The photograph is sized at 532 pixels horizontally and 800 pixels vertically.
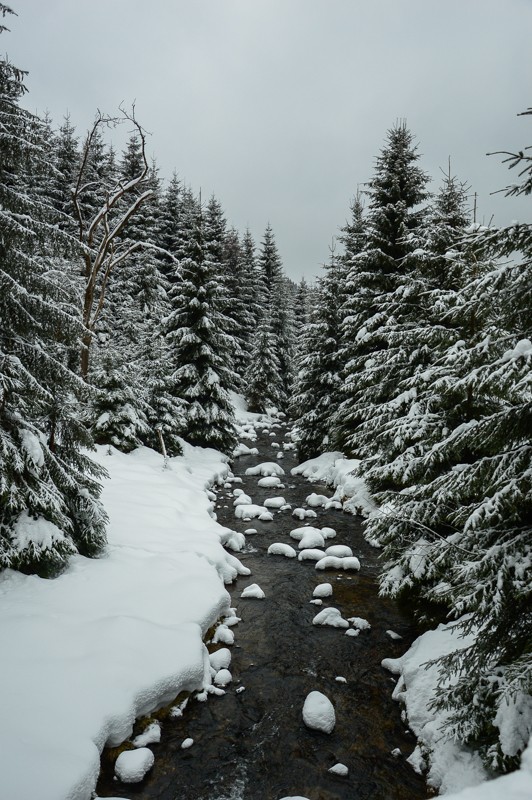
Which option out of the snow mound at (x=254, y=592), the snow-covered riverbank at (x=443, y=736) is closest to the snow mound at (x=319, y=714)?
the snow-covered riverbank at (x=443, y=736)

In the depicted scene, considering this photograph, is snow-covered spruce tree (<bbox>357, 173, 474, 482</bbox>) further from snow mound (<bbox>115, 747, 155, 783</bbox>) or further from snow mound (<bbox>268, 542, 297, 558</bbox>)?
snow mound (<bbox>115, 747, 155, 783</bbox>)

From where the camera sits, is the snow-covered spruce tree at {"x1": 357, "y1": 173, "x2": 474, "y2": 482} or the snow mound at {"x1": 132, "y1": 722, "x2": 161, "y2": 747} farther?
the snow-covered spruce tree at {"x1": 357, "y1": 173, "x2": 474, "y2": 482}

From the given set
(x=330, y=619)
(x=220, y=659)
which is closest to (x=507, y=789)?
(x=220, y=659)

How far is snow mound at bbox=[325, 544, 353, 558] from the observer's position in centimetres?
1032

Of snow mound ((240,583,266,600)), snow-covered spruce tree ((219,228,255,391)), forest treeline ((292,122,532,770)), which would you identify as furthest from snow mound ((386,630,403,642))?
snow-covered spruce tree ((219,228,255,391))

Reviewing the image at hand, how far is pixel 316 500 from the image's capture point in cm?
1430

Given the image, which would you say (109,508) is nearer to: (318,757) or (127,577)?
(127,577)

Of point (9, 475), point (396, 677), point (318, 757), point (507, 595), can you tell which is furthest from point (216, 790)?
point (9, 475)

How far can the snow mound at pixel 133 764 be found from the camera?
4.34m

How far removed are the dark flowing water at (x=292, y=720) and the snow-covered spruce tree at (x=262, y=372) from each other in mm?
23203

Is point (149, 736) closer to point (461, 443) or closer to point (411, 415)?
point (461, 443)

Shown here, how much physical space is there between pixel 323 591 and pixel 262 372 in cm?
2383

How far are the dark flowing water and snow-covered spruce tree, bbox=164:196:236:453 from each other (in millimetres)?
10945

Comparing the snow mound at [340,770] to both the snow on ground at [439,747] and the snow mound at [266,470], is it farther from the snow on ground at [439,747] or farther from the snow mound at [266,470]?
the snow mound at [266,470]
